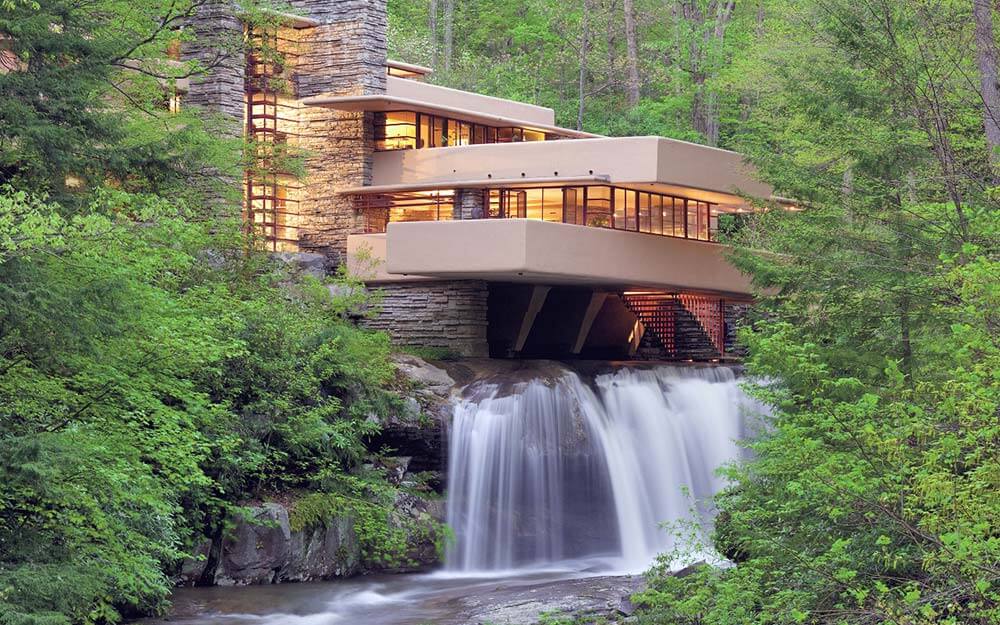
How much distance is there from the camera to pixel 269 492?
966 inches

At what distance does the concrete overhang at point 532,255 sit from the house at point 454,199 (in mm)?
41

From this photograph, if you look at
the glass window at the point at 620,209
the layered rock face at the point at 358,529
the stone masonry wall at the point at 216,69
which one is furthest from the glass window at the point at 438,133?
the layered rock face at the point at 358,529

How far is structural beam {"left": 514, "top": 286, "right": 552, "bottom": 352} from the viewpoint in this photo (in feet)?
116

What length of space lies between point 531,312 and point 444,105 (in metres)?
6.70

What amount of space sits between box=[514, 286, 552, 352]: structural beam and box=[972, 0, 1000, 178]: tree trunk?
17.4 meters

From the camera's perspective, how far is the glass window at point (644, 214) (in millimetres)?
34250

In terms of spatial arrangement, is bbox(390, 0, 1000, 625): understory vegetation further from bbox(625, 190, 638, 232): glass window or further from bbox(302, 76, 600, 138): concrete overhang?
bbox(302, 76, 600, 138): concrete overhang

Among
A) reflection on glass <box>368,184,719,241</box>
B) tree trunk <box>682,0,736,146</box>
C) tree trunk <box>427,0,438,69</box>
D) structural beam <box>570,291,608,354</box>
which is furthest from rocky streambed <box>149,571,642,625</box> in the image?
tree trunk <box>427,0,438,69</box>

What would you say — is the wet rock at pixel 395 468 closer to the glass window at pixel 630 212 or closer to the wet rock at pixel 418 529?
the wet rock at pixel 418 529

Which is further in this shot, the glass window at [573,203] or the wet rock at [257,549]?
the glass window at [573,203]

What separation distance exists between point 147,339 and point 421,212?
1812 cm

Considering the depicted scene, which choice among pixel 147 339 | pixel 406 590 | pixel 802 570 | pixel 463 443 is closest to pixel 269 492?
pixel 406 590

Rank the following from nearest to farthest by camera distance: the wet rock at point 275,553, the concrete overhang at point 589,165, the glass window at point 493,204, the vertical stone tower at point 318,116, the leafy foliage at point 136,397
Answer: the leafy foliage at point 136,397, the wet rock at point 275,553, the concrete overhang at point 589,165, the glass window at point 493,204, the vertical stone tower at point 318,116

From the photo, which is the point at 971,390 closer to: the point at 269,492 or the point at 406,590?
the point at 406,590
